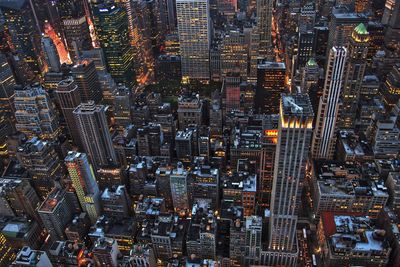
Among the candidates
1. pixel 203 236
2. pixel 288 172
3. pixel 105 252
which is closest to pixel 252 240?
pixel 203 236

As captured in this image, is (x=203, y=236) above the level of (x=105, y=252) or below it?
above

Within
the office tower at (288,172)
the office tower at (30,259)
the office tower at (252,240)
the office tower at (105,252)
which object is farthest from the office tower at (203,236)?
the office tower at (30,259)

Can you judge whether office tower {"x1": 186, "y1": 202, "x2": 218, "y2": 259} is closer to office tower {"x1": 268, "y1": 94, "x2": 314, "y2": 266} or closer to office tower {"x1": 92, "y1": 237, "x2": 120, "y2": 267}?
office tower {"x1": 268, "y1": 94, "x2": 314, "y2": 266}

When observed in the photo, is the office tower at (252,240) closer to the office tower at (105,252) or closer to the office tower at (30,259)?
the office tower at (105,252)

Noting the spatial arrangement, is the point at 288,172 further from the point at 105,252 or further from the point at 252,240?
the point at 105,252

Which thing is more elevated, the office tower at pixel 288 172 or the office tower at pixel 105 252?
the office tower at pixel 288 172

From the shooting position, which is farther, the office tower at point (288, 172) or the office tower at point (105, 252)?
the office tower at point (105, 252)
